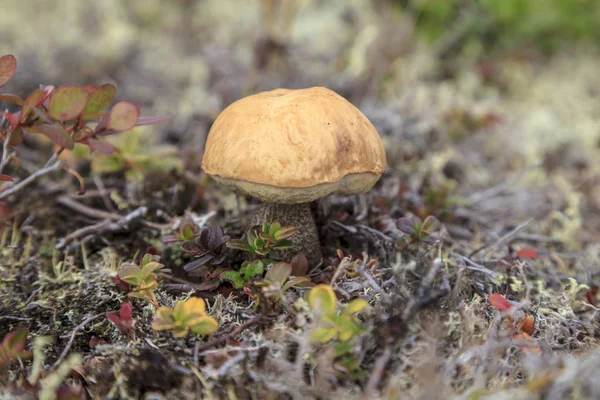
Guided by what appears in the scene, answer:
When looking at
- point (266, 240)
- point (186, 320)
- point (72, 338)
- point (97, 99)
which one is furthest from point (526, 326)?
point (97, 99)

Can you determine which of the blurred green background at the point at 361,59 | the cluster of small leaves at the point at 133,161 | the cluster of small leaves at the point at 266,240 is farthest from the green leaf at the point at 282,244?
the blurred green background at the point at 361,59

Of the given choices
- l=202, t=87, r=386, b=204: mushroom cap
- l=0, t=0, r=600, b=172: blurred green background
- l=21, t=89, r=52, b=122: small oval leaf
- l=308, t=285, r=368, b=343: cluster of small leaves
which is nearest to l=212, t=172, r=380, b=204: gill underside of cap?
l=202, t=87, r=386, b=204: mushroom cap

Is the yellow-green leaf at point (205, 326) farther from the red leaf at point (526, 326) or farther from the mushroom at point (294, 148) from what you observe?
the red leaf at point (526, 326)

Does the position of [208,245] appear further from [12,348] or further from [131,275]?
[12,348]

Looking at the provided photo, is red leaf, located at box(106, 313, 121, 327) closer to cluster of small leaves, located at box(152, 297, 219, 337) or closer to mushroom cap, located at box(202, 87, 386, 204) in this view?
cluster of small leaves, located at box(152, 297, 219, 337)

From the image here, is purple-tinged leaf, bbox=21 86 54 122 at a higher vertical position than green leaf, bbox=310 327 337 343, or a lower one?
higher

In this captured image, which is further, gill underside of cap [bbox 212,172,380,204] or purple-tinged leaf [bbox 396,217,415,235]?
purple-tinged leaf [bbox 396,217,415,235]
